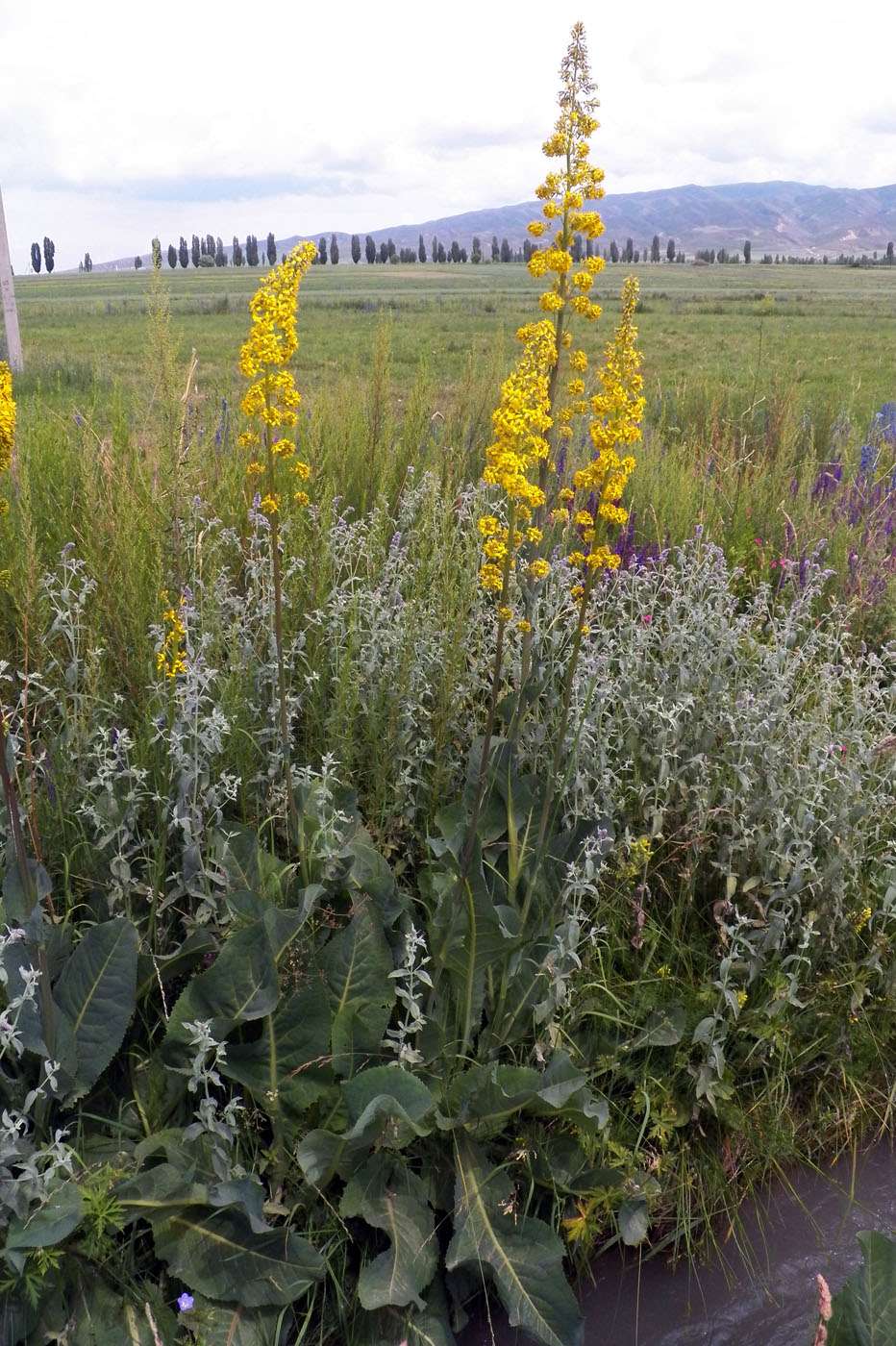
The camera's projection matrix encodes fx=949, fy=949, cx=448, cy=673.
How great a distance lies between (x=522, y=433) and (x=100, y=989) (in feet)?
5.14

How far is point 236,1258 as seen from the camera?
1958 mm

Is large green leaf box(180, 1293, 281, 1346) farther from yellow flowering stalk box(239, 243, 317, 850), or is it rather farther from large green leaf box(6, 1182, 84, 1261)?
yellow flowering stalk box(239, 243, 317, 850)

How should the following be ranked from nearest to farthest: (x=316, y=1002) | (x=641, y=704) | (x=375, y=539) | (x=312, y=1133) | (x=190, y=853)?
(x=312, y=1133), (x=316, y=1002), (x=190, y=853), (x=641, y=704), (x=375, y=539)

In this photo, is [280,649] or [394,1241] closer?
[394,1241]

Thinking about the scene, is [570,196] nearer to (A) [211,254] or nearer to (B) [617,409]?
(B) [617,409]

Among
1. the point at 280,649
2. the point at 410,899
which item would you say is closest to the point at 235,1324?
the point at 410,899

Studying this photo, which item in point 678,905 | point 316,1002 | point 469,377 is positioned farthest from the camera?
point 469,377

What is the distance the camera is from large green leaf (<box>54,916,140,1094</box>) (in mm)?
2168

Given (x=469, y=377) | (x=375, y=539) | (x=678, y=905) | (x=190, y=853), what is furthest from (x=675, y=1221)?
(x=469, y=377)

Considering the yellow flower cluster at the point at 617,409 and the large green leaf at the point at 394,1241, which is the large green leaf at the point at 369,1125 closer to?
the large green leaf at the point at 394,1241

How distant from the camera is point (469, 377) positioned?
589cm

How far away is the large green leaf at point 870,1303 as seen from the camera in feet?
6.03

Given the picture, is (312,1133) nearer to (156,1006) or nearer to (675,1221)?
(156,1006)

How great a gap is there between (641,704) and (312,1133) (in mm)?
1601
